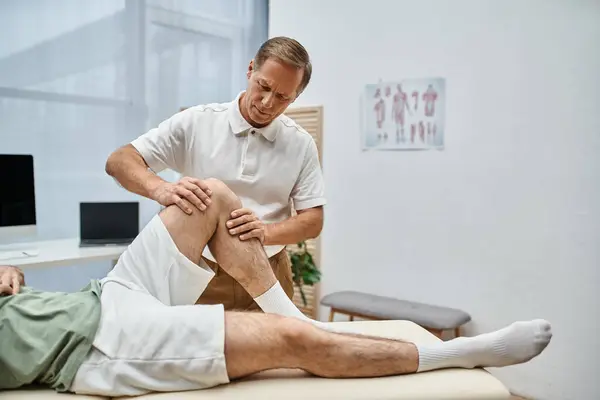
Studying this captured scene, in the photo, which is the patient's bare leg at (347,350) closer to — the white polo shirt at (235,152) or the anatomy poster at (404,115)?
the white polo shirt at (235,152)

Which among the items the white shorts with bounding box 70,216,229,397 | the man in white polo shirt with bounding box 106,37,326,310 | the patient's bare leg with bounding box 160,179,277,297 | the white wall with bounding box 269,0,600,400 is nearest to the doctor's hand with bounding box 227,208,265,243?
the patient's bare leg with bounding box 160,179,277,297

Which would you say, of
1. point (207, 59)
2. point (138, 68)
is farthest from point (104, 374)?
point (207, 59)

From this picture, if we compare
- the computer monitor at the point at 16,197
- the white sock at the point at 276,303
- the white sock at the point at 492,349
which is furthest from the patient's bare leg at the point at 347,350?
the computer monitor at the point at 16,197

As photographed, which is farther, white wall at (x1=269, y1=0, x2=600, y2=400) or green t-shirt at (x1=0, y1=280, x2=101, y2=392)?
white wall at (x1=269, y1=0, x2=600, y2=400)

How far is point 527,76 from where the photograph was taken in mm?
3221

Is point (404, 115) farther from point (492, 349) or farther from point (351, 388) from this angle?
point (351, 388)

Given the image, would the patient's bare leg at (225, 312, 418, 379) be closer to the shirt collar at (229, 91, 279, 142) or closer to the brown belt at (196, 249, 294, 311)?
the brown belt at (196, 249, 294, 311)

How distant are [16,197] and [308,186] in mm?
2022

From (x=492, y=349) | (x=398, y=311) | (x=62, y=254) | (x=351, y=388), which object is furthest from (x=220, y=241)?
(x=62, y=254)

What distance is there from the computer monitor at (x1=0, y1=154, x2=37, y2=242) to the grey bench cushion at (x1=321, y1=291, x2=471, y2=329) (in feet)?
6.13

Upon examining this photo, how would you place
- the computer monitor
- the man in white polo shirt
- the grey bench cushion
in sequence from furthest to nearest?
the computer monitor, the grey bench cushion, the man in white polo shirt

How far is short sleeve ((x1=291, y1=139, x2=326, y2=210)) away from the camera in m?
2.30

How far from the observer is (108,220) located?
3.84 meters

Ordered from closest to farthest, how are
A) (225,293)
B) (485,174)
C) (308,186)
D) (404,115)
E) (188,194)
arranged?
(188,194), (225,293), (308,186), (485,174), (404,115)
